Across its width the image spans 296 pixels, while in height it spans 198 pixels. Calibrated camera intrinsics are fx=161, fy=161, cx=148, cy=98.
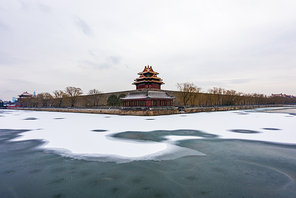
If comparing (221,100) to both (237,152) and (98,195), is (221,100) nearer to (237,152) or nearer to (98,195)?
(237,152)

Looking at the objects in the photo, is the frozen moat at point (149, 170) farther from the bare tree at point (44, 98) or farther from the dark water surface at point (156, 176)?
the bare tree at point (44, 98)

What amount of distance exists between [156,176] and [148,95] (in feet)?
95.4

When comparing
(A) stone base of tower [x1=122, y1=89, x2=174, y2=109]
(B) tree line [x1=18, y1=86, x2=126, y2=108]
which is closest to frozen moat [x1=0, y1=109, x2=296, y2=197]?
(A) stone base of tower [x1=122, y1=89, x2=174, y2=109]

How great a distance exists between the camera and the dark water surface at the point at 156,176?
15.8 feet

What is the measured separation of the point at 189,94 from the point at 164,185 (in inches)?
2004

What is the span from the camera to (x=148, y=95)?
34.7m

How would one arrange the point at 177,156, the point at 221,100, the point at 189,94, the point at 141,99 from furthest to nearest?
1. the point at 221,100
2. the point at 189,94
3. the point at 141,99
4. the point at 177,156

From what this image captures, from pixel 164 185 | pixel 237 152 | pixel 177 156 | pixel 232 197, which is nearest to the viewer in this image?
pixel 232 197

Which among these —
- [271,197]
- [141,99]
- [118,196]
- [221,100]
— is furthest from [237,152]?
[221,100]

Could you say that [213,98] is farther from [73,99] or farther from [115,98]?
[73,99]

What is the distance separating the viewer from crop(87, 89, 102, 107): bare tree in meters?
52.5

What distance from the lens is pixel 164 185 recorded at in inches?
206

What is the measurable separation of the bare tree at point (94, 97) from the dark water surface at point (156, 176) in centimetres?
4484

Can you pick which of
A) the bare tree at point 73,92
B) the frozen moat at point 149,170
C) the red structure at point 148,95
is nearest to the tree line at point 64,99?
the bare tree at point 73,92
